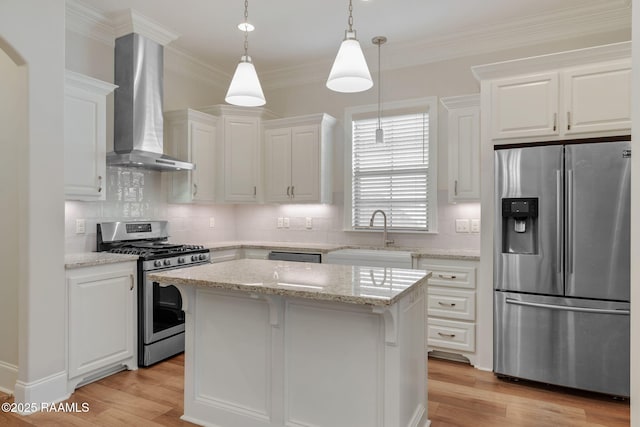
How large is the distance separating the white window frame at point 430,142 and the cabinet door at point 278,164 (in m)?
0.66

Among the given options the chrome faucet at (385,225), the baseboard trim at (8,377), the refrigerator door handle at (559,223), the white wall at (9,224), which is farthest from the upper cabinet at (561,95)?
the baseboard trim at (8,377)

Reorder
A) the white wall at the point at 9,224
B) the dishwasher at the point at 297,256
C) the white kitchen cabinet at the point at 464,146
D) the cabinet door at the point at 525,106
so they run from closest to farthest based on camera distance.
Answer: the white wall at the point at 9,224 < the cabinet door at the point at 525,106 < the white kitchen cabinet at the point at 464,146 < the dishwasher at the point at 297,256

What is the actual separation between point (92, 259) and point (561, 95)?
12.2 feet

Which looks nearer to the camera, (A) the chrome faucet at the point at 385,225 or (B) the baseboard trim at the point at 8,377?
(B) the baseboard trim at the point at 8,377

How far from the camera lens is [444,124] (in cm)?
423

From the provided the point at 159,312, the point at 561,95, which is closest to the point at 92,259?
the point at 159,312

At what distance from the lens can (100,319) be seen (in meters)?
3.04

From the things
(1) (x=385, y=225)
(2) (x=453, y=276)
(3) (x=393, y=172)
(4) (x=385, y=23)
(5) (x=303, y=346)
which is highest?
(4) (x=385, y=23)

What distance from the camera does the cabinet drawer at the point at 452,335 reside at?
11.4 feet

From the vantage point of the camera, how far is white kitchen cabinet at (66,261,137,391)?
288cm

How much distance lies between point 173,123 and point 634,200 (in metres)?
4.24

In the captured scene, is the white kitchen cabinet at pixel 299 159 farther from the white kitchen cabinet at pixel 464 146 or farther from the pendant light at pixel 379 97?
the white kitchen cabinet at pixel 464 146

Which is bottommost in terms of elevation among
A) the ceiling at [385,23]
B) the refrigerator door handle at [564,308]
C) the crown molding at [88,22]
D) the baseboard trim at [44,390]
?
the baseboard trim at [44,390]

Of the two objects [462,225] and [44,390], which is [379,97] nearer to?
[462,225]
